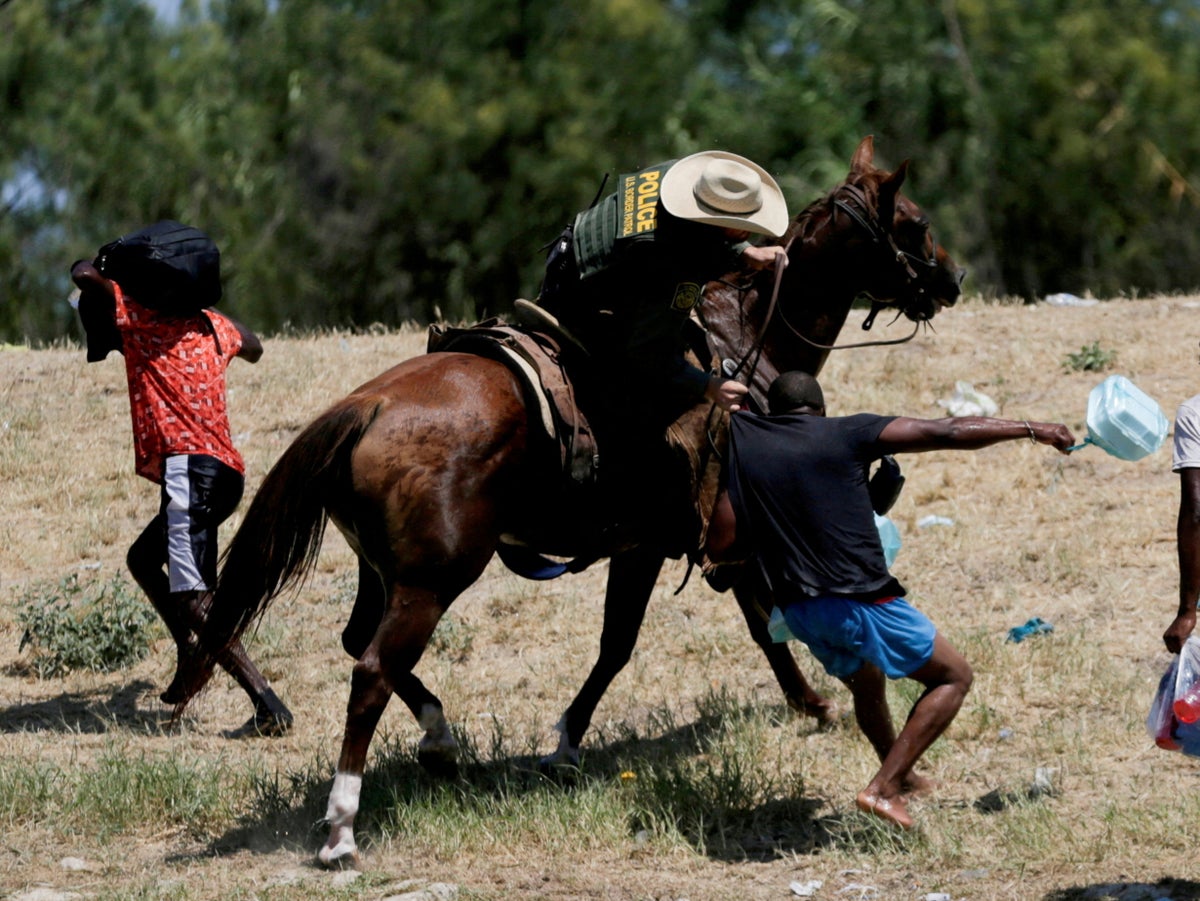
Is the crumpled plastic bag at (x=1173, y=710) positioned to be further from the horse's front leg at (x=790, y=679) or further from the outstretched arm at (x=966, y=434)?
the horse's front leg at (x=790, y=679)

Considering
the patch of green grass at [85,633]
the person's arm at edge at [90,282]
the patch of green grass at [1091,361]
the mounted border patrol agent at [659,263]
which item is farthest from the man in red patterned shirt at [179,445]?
the patch of green grass at [1091,361]

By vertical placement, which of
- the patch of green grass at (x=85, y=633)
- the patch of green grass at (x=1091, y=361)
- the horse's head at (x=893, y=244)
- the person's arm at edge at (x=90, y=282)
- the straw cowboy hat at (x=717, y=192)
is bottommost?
the patch of green grass at (x=85, y=633)

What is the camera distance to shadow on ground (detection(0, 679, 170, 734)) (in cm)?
763

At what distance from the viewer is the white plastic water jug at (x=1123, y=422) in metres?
5.59

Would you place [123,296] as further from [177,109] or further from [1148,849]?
[177,109]

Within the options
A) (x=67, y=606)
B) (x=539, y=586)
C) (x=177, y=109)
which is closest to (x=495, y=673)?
(x=539, y=586)

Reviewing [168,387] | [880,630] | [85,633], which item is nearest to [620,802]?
[880,630]

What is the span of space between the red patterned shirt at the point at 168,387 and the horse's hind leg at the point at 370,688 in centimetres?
210

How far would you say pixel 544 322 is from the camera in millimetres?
6234

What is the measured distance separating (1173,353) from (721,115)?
1619 centimetres

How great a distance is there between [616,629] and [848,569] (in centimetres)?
150

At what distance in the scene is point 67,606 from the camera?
8469 millimetres

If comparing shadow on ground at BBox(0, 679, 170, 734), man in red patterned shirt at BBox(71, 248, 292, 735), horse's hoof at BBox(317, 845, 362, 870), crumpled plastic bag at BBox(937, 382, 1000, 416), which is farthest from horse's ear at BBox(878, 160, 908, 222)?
shadow on ground at BBox(0, 679, 170, 734)

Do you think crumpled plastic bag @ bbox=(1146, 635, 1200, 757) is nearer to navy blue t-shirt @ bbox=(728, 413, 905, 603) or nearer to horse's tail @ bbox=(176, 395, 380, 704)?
navy blue t-shirt @ bbox=(728, 413, 905, 603)
